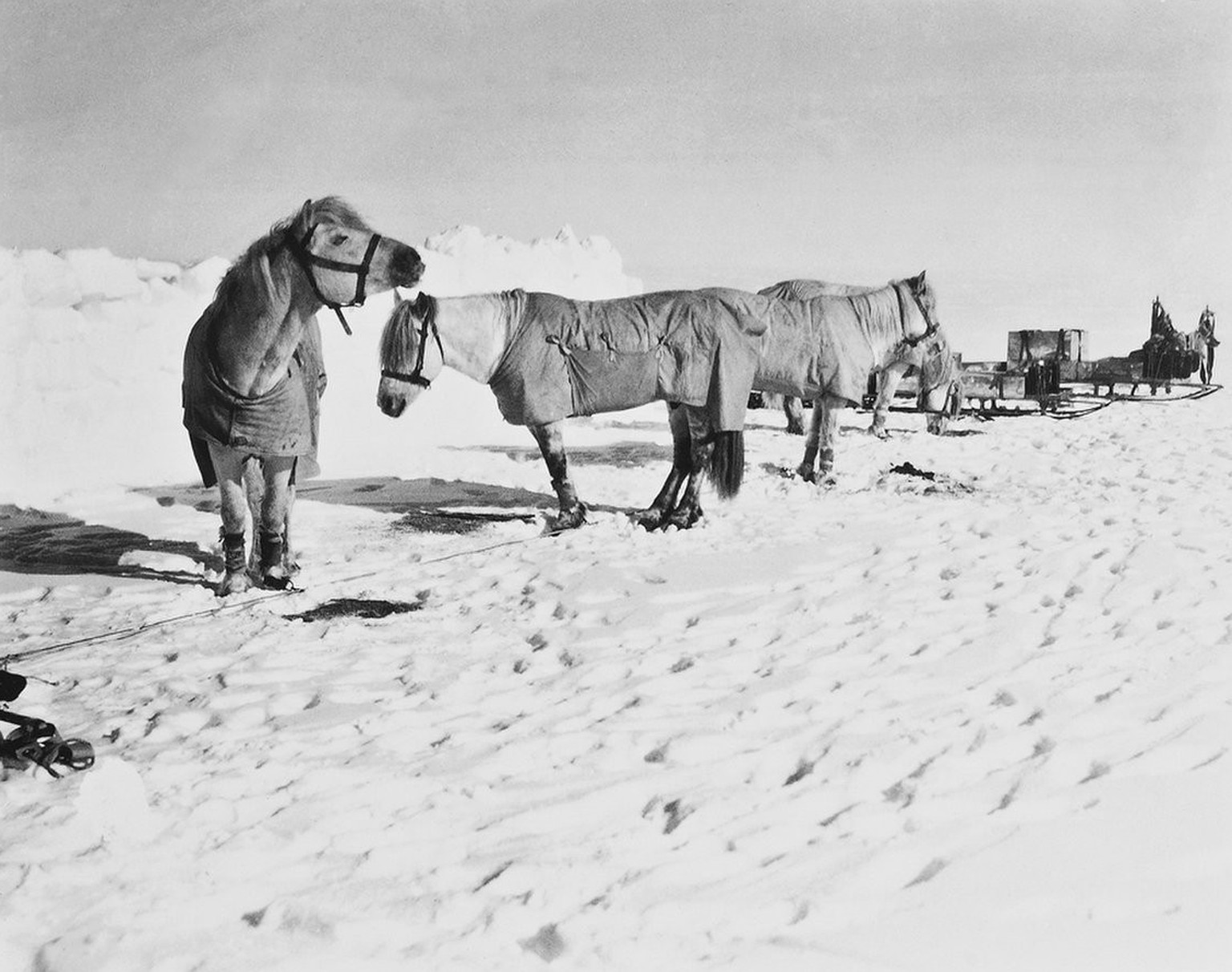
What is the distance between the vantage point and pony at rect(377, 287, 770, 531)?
11.8 ft

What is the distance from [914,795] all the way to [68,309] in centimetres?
286

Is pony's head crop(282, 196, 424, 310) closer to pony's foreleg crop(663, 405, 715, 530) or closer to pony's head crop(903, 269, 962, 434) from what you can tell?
pony's foreleg crop(663, 405, 715, 530)

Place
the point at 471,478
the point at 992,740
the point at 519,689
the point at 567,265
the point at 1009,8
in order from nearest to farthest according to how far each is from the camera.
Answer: the point at 992,740 → the point at 519,689 → the point at 1009,8 → the point at 567,265 → the point at 471,478

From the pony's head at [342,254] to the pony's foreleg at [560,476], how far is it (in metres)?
1.27

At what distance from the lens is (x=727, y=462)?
4.18 m

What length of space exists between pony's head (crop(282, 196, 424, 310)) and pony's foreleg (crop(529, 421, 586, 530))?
1271mm

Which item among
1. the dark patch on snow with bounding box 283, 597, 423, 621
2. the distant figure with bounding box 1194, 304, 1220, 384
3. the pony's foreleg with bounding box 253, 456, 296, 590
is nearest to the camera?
the dark patch on snow with bounding box 283, 597, 423, 621

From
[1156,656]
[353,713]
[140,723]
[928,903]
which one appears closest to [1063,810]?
[928,903]

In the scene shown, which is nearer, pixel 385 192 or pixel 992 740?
pixel 992 740

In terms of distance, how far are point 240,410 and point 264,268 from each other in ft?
1.39

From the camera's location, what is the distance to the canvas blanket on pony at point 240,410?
114 inches

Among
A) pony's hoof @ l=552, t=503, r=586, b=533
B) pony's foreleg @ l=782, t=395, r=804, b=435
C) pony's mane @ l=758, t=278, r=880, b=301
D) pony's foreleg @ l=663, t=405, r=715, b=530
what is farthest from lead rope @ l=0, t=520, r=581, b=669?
pony's foreleg @ l=782, t=395, r=804, b=435

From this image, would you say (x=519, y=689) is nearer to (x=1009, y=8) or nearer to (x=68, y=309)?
(x=68, y=309)

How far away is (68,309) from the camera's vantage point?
3.14 meters
